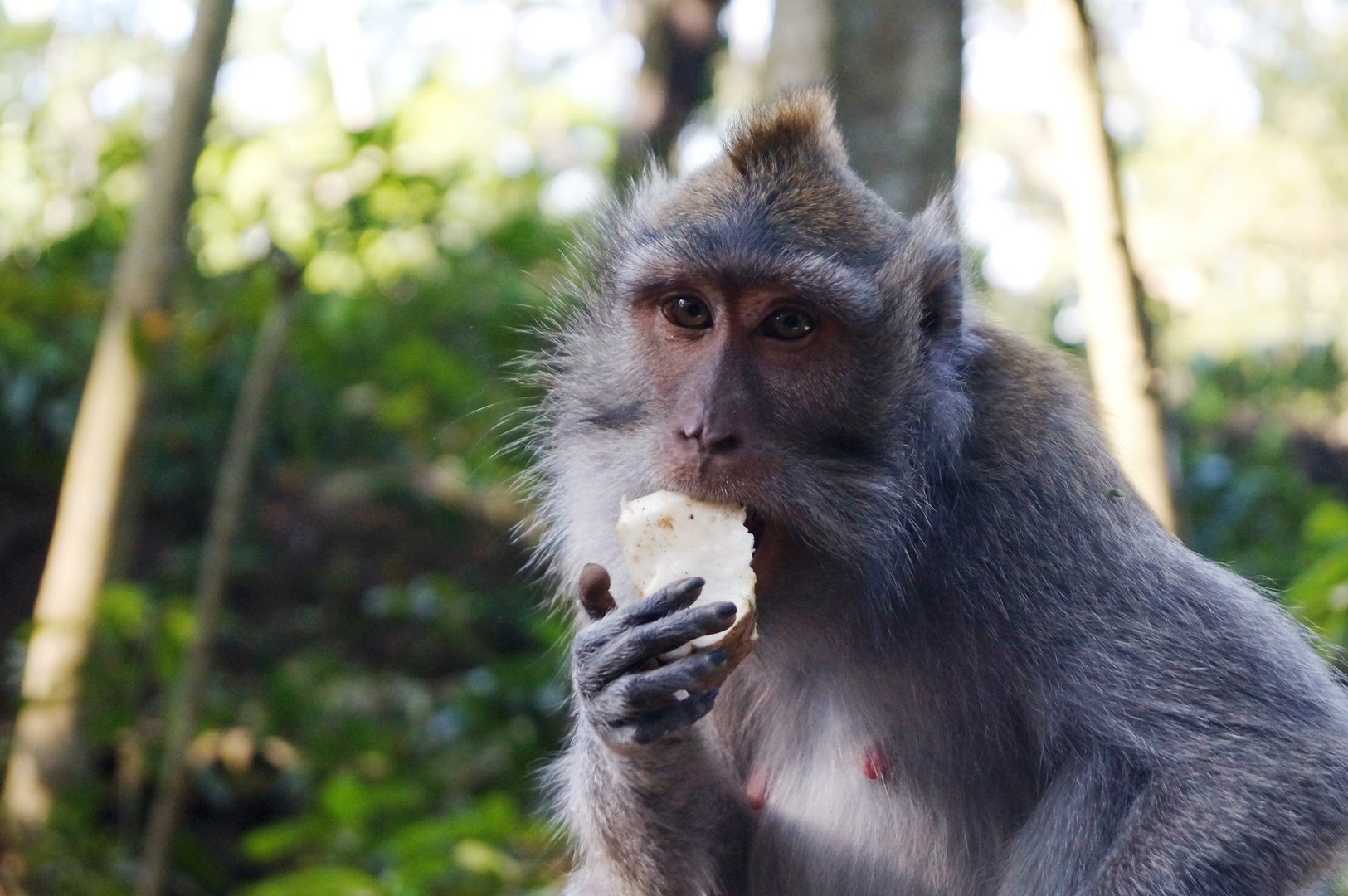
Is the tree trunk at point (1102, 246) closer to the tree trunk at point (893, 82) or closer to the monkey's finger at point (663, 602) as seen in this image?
the tree trunk at point (893, 82)

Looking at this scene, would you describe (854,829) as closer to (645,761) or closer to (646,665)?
(645,761)

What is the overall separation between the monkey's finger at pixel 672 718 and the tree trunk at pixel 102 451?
11.6 ft

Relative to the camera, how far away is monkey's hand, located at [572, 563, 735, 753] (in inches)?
101

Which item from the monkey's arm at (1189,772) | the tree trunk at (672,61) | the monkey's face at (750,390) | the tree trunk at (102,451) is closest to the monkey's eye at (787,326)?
the monkey's face at (750,390)

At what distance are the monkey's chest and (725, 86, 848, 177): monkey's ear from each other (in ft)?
4.58

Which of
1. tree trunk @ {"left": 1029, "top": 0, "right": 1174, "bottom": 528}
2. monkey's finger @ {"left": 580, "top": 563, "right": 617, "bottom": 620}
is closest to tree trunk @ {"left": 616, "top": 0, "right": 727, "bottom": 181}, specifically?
tree trunk @ {"left": 1029, "top": 0, "right": 1174, "bottom": 528}

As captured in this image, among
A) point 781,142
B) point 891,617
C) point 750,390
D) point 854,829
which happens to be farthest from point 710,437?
point 854,829

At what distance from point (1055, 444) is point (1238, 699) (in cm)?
69

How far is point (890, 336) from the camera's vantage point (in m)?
3.01

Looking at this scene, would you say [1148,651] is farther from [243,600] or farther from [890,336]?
[243,600]

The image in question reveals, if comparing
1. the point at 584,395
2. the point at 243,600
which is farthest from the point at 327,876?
the point at 243,600

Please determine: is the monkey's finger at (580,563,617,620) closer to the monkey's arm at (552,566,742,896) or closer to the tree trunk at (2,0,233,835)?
the monkey's arm at (552,566,742,896)

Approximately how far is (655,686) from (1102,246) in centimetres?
272

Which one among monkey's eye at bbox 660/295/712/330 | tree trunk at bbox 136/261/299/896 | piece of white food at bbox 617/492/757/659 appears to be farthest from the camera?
tree trunk at bbox 136/261/299/896
